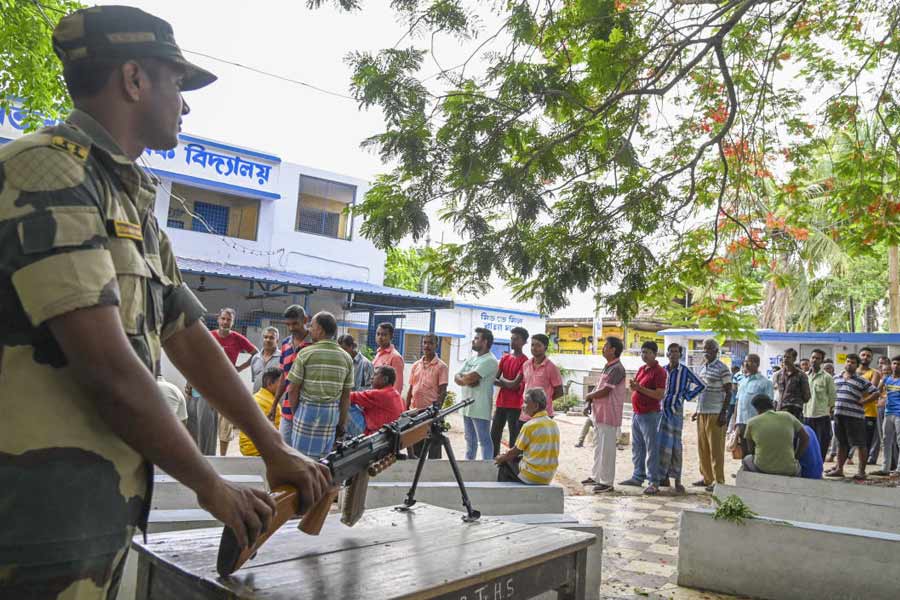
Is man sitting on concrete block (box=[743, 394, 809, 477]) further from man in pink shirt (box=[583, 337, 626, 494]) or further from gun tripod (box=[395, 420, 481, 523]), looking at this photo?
gun tripod (box=[395, 420, 481, 523])

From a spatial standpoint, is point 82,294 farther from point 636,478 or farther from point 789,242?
point 636,478

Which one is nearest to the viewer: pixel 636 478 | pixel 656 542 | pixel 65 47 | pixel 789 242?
pixel 65 47

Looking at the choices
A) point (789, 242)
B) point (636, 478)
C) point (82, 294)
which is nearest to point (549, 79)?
point (789, 242)

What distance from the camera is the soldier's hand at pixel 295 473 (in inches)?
65.9

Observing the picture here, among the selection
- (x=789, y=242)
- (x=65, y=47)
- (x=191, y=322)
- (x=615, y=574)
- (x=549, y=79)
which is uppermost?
(x=549, y=79)

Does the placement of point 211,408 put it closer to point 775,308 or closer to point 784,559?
point 784,559

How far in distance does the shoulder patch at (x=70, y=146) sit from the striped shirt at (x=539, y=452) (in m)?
4.83

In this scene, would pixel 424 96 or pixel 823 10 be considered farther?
pixel 823 10

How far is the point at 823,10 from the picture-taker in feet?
23.4

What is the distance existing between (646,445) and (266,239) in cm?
1116

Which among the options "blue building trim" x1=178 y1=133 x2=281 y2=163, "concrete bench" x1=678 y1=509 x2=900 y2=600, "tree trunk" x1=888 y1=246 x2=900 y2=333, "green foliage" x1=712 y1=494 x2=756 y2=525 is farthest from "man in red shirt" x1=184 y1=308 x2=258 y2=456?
"tree trunk" x1=888 y1=246 x2=900 y2=333

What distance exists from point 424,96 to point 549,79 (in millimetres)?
1015

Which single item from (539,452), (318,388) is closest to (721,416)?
(539,452)

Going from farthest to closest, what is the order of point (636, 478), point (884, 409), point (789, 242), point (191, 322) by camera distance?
1. point (884, 409)
2. point (636, 478)
3. point (789, 242)
4. point (191, 322)
